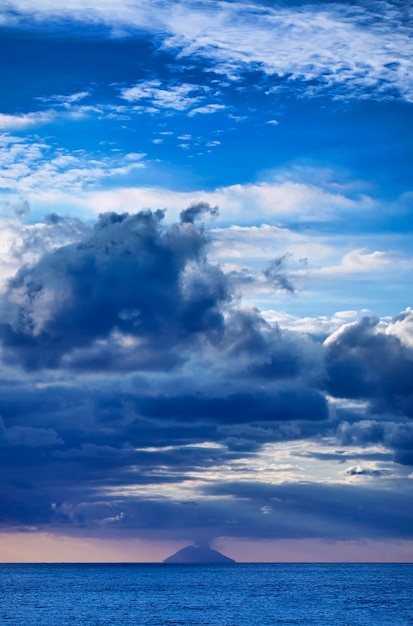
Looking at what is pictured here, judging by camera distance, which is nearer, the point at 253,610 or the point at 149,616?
the point at 149,616

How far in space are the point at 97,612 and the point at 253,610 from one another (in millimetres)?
35862

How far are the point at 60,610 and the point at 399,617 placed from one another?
7685cm

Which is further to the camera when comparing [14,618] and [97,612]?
[97,612]

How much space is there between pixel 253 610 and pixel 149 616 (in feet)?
91.0

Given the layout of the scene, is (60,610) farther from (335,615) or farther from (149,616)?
(335,615)

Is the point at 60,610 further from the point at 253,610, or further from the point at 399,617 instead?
the point at 399,617

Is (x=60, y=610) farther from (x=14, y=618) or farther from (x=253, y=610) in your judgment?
(x=253, y=610)

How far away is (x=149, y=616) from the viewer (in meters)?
184

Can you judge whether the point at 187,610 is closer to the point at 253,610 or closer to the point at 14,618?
the point at 253,610

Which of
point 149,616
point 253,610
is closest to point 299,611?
point 253,610

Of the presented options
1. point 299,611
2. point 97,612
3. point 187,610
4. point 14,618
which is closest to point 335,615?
point 299,611

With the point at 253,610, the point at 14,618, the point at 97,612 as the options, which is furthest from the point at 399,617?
the point at 14,618

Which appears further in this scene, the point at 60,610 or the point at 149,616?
the point at 60,610

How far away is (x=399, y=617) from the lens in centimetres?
18588
